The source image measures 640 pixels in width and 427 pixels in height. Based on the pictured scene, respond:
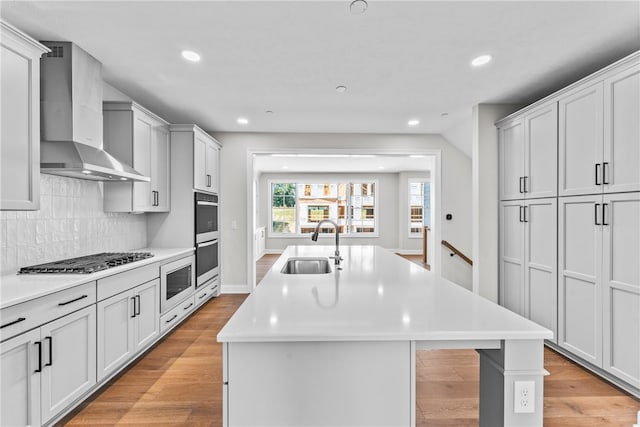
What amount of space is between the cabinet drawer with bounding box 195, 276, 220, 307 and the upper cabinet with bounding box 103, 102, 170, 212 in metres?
1.22

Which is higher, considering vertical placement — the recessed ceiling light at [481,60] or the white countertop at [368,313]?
the recessed ceiling light at [481,60]

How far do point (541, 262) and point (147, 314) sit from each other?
3.57 m

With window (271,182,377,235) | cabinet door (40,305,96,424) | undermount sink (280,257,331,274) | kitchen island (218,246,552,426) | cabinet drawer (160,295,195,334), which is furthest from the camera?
window (271,182,377,235)

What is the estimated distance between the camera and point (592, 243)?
2432mm

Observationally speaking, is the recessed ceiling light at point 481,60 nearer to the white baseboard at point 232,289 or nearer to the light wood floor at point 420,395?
the light wood floor at point 420,395

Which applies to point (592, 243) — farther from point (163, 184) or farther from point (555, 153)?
point (163, 184)

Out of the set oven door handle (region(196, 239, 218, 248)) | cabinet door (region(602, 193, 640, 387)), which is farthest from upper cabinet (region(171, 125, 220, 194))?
cabinet door (region(602, 193, 640, 387))

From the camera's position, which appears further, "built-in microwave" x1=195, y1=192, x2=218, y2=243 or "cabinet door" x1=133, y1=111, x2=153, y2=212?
"built-in microwave" x1=195, y1=192, x2=218, y2=243

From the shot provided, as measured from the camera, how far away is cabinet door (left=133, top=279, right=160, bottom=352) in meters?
2.60

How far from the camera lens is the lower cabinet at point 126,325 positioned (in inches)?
85.5

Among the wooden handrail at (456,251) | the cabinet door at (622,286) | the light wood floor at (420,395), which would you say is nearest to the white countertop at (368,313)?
the light wood floor at (420,395)

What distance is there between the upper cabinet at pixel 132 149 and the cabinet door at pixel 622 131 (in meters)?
3.86

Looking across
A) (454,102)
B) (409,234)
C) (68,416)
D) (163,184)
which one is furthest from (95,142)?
(409,234)

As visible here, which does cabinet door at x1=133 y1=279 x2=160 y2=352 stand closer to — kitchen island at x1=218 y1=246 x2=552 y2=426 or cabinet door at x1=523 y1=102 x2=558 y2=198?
kitchen island at x1=218 y1=246 x2=552 y2=426
